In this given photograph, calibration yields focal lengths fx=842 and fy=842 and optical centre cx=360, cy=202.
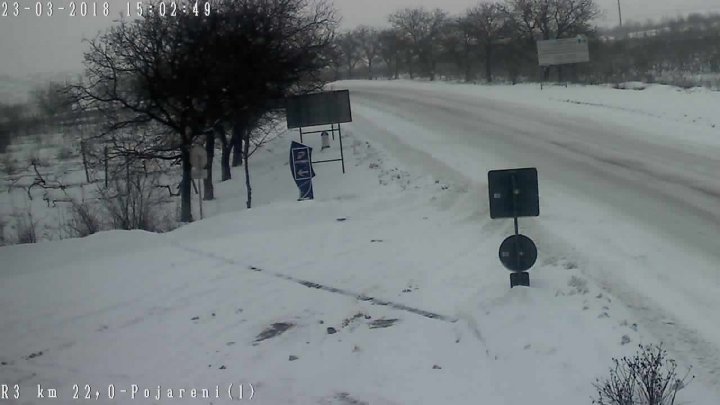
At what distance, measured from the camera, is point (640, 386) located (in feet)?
19.1

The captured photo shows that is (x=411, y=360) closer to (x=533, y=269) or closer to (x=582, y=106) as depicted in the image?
(x=533, y=269)

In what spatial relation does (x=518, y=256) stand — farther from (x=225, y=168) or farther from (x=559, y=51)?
(x=559, y=51)

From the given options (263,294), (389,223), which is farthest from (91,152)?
(263,294)

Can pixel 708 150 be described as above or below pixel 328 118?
below

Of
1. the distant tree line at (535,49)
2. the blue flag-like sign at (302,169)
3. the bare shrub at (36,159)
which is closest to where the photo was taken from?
the bare shrub at (36,159)

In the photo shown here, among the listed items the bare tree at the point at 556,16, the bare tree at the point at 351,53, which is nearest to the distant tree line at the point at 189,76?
the bare tree at the point at 556,16

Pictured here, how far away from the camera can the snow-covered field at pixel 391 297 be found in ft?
22.8

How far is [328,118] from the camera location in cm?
2634

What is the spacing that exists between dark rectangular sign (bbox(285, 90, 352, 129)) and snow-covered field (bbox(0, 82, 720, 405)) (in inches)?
272

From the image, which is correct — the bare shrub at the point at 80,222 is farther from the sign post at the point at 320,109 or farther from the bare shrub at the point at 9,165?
the sign post at the point at 320,109

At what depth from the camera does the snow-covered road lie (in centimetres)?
863

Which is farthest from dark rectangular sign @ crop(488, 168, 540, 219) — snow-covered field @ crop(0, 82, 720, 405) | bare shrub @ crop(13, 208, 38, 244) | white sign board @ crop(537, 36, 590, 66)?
white sign board @ crop(537, 36, 590, 66)

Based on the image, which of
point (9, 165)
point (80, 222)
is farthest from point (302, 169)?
point (9, 165)

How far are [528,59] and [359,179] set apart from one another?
33.5 m
